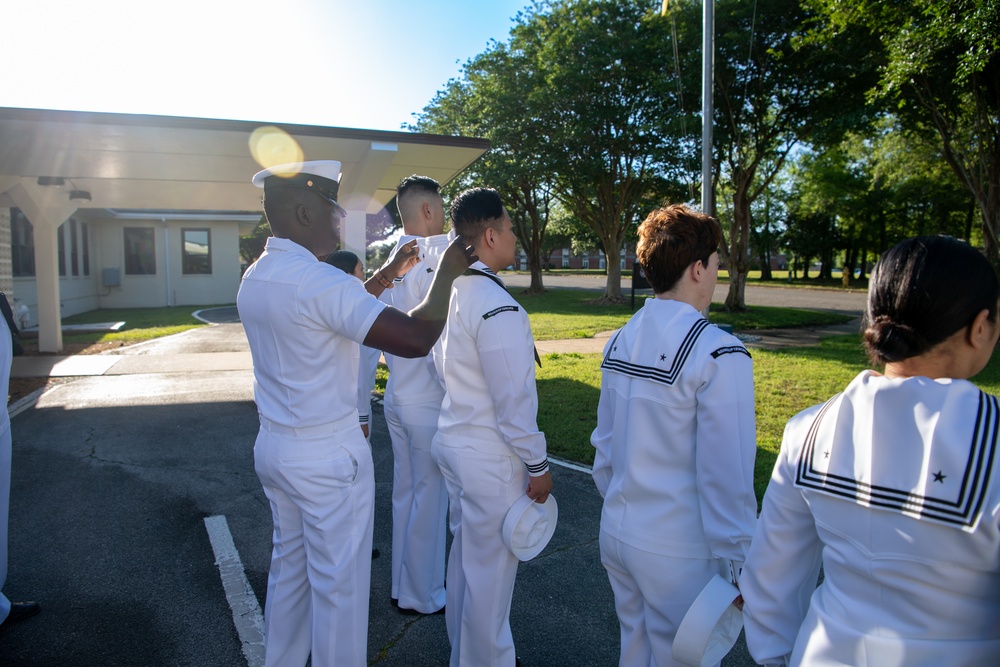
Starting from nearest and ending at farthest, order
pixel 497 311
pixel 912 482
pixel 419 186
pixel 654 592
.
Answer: pixel 912 482
pixel 654 592
pixel 497 311
pixel 419 186

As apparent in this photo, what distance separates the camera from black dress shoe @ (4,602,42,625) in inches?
131

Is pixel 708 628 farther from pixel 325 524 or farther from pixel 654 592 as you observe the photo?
pixel 325 524

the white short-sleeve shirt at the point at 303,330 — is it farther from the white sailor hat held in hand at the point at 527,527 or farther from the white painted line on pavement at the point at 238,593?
the white painted line on pavement at the point at 238,593

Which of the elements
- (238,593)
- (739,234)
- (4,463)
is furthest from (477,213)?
(739,234)

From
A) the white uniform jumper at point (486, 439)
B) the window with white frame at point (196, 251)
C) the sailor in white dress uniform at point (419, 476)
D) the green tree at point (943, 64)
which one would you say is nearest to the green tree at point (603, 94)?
the green tree at point (943, 64)

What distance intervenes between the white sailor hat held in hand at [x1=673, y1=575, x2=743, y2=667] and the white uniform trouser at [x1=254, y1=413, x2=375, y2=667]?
122 cm

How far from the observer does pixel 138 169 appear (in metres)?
10.2

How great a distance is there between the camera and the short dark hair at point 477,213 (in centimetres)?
266

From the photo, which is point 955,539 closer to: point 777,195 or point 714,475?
point 714,475

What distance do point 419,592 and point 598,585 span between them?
3.47ft

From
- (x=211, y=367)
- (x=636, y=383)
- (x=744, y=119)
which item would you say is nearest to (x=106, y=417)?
(x=211, y=367)

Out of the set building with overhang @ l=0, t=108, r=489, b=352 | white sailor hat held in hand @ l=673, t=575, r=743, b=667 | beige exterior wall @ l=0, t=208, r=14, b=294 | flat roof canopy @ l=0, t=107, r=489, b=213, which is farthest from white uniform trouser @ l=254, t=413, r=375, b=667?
beige exterior wall @ l=0, t=208, r=14, b=294

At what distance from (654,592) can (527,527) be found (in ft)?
2.10

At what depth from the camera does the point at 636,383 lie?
2.14 m
